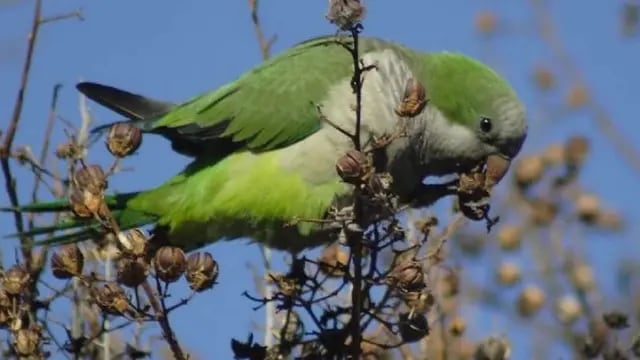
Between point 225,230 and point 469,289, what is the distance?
1.02 meters

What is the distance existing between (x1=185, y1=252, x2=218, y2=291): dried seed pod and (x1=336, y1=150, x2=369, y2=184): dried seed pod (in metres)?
0.34

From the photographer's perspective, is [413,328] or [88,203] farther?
[413,328]

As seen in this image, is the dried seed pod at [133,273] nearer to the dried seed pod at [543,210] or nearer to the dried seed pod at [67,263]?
the dried seed pod at [67,263]

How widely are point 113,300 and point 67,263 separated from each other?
170mm

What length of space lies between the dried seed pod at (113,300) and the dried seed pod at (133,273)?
2cm

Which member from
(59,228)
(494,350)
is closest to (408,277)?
(494,350)

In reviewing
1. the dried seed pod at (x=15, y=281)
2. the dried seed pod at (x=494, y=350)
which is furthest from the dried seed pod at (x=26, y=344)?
the dried seed pod at (x=494, y=350)

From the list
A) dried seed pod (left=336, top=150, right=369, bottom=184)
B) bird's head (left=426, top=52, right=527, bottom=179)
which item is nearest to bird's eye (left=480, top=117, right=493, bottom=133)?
bird's head (left=426, top=52, right=527, bottom=179)

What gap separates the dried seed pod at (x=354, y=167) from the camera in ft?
8.35

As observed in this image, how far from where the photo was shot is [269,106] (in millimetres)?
3994

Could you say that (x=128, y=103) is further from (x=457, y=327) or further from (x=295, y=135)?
(x=457, y=327)

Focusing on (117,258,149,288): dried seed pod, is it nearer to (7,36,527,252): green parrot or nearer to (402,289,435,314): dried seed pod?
(402,289,435,314): dried seed pod

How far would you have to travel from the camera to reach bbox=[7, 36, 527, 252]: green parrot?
152 inches

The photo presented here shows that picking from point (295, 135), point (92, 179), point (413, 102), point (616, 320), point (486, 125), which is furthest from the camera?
point (486, 125)
